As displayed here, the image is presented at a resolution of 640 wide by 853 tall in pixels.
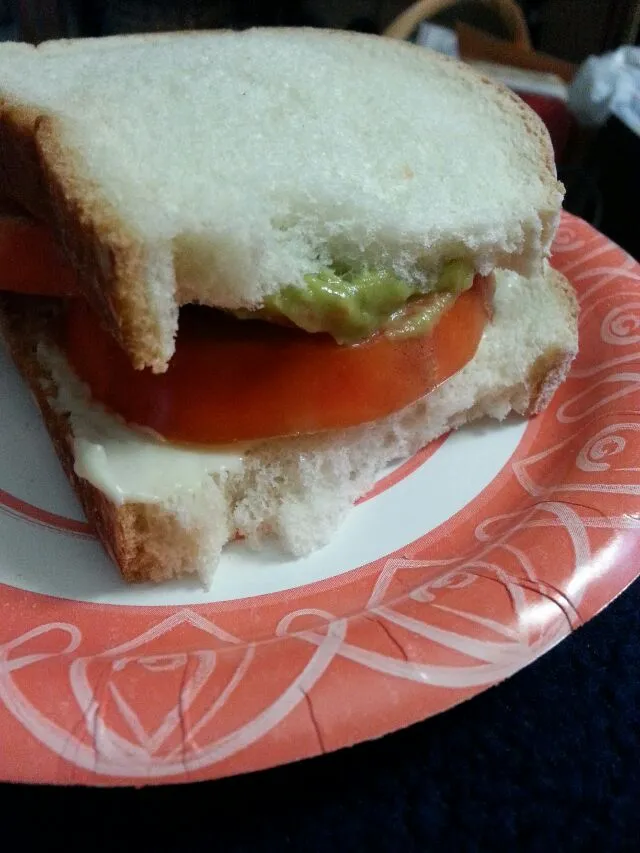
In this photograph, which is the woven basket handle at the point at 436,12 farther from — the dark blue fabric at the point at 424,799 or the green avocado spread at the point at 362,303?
the dark blue fabric at the point at 424,799

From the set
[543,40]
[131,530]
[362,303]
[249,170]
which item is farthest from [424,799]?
[543,40]

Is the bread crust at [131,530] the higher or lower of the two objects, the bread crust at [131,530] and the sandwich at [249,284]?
the lower

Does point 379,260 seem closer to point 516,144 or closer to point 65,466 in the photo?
point 516,144

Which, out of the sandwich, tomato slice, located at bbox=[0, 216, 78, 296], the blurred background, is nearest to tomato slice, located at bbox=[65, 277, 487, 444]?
the sandwich

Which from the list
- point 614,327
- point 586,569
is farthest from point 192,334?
point 614,327

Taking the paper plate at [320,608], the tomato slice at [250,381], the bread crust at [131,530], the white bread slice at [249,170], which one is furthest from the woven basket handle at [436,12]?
the bread crust at [131,530]

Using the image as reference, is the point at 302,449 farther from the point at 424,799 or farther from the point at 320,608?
the point at 424,799

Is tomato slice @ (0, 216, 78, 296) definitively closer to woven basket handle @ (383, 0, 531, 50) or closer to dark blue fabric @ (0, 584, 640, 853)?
dark blue fabric @ (0, 584, 640, 853)
